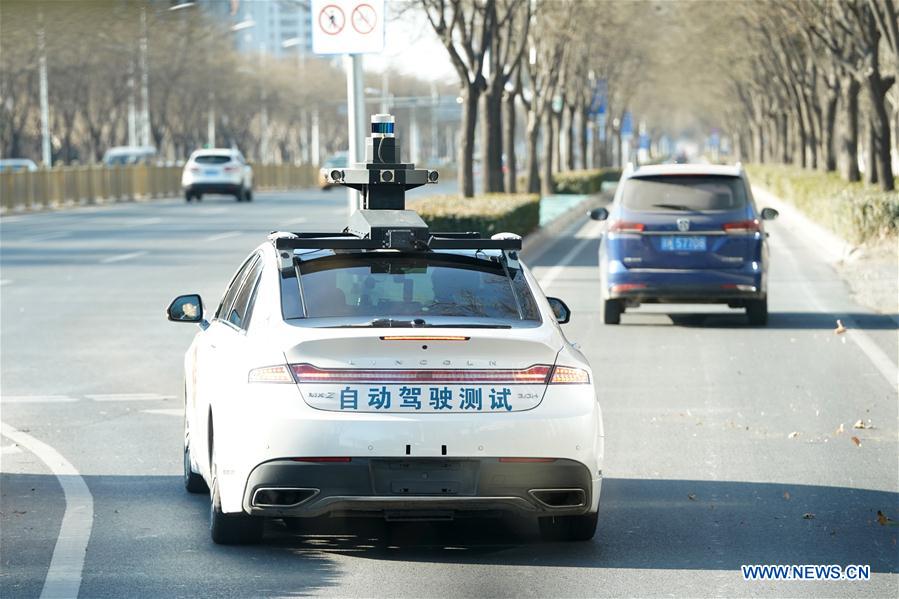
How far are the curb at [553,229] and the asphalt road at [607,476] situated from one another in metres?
11.5

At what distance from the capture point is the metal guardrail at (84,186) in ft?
172

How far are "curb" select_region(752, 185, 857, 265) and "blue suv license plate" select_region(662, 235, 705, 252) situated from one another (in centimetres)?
1105

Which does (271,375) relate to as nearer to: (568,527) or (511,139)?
(568,527)

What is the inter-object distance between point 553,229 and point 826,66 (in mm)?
18539

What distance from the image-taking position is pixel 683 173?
59.1 ft

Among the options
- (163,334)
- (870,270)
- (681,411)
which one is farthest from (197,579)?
(870,270)

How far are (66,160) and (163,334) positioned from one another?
75.9 metres

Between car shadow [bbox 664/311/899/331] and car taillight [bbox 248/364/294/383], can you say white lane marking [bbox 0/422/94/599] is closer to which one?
car taillight [bbox 248/364/294/383]

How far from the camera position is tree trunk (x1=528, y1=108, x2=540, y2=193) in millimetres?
52125

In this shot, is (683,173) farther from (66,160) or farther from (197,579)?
(66,160)

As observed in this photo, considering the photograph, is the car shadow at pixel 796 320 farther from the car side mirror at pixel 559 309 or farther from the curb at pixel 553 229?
the car side mirror at pixel 559 309

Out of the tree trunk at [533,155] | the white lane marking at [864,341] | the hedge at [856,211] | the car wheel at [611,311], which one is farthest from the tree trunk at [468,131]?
the car wheel at [611,311]

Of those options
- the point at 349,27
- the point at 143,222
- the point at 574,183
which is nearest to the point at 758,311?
the point at 349,27

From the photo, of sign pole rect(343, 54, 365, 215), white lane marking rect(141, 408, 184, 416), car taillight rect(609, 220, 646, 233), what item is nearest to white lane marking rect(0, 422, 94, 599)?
white lane marking rect(141, 408, 184, 416)
